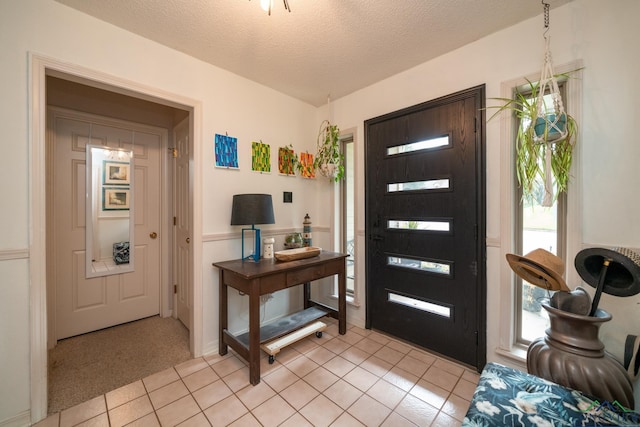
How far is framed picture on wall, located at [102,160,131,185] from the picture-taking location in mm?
2537

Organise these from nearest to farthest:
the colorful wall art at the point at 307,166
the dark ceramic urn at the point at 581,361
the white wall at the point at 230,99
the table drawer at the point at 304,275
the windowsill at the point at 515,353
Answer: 1. the dark ceramic urn at the point at 581,361
2. the white wall at the point at 230,99
3. the windowsill at the point at 515,353
4. the table drawer at the point at 304,275
5. the colorful wall art at the point at 307,166

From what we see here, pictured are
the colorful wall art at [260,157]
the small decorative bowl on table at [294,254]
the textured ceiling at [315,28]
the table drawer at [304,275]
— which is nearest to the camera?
the textured ceiling at [315,28]

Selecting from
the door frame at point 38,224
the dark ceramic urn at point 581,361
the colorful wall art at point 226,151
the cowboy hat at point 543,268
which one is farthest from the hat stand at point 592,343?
the door frame at point 38,224

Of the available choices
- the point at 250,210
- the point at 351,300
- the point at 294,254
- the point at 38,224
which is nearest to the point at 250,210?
the point at 250,210

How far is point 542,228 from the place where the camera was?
172cm

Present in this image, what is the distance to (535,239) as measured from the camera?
68.9 inches

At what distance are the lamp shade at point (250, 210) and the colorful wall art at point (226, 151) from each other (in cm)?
37

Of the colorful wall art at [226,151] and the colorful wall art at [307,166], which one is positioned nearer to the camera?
Result: the colorful wall art at [226,151]

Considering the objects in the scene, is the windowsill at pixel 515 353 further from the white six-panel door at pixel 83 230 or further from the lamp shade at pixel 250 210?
the white six-panel door at pixel 83 230

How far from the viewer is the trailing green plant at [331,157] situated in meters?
2.75

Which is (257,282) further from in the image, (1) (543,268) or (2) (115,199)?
(2) (115,199)

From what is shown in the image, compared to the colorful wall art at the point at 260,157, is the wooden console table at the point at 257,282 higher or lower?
lower

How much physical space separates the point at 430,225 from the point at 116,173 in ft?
10.3

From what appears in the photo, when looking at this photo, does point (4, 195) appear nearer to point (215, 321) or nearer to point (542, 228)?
point (215, 321)
